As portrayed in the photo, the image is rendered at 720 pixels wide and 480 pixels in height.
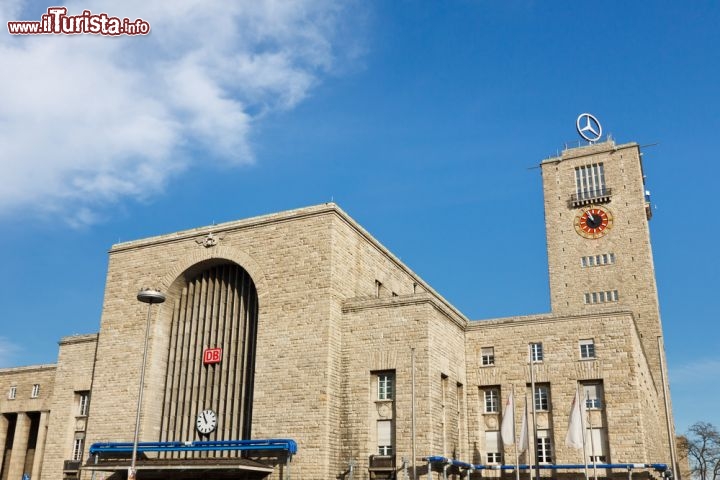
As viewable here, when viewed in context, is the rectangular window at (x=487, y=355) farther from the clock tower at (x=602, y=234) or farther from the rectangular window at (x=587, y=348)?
the clock tower at (x=602, y=234)

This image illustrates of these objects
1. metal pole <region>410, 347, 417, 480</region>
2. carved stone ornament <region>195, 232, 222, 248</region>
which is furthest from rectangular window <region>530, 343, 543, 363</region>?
carved stone ornament <region>195, 232, 222, 248</region>

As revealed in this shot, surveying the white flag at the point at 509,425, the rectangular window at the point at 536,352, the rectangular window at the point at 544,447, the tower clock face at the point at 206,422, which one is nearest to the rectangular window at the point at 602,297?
the rectangular window at the point at 536,352

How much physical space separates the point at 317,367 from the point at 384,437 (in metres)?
4.50

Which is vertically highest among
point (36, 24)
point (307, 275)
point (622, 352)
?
point (36, 24)

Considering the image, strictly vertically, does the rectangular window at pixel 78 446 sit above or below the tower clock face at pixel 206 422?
below

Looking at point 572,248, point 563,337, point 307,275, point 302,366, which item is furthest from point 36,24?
point 572,248

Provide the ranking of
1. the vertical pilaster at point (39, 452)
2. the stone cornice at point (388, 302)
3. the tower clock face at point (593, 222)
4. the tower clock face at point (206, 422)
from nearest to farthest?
the stone cornice at point (388, 302), the tower clock face at point (206, 422), the vertical pilaster at point (39, 452), the tower clock face at point (593, 222)

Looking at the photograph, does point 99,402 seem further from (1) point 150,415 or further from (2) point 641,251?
(2) point 641,251

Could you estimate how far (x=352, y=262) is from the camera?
124ft

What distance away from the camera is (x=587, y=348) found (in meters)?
38.0

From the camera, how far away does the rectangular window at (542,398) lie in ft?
125

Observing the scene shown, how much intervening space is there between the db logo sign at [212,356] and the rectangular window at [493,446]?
49.4 feet

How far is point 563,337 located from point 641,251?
2414 centimetres

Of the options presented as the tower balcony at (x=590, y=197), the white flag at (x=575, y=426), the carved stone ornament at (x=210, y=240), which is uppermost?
the tower balcony at (x=590, y=197)
